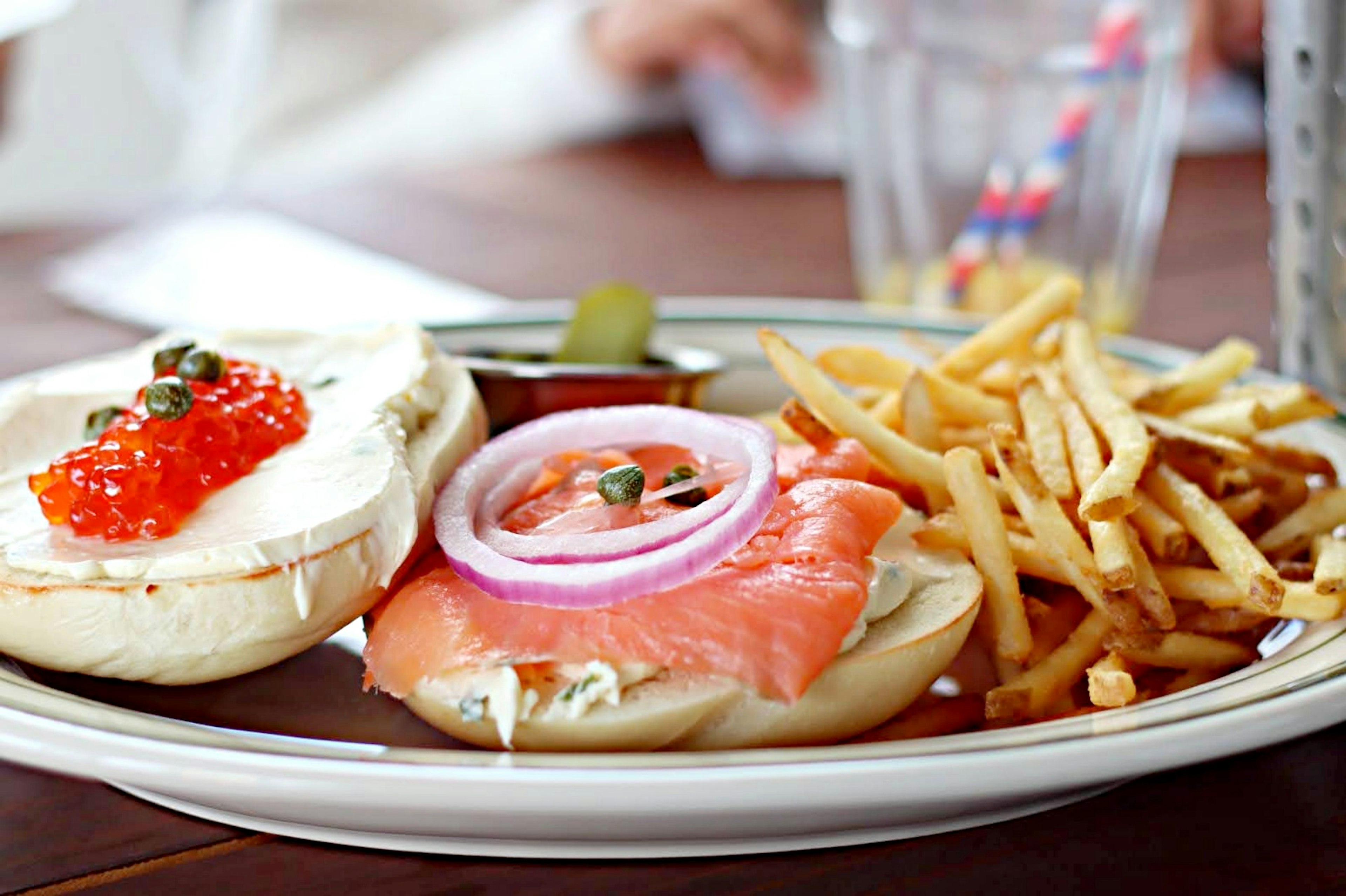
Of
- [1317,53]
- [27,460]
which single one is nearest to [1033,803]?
[27,460]

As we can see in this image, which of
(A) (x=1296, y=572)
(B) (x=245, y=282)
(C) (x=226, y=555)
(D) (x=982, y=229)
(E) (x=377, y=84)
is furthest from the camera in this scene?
(E) (x=377, y=84)

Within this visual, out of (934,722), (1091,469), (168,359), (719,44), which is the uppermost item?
(168,359)

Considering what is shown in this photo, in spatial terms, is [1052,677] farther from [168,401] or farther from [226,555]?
[168,401]

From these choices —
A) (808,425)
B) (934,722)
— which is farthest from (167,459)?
(934,722)

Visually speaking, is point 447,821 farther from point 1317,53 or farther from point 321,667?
point 1317,53

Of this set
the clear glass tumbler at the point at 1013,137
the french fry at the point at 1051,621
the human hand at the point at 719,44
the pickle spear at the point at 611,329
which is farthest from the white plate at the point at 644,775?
the human hand at the point at 719,44

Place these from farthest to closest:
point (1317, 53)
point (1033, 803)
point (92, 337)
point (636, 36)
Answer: point (636, 36) < point (92, 337) < point (1317, 53) < point (1033, 803)
